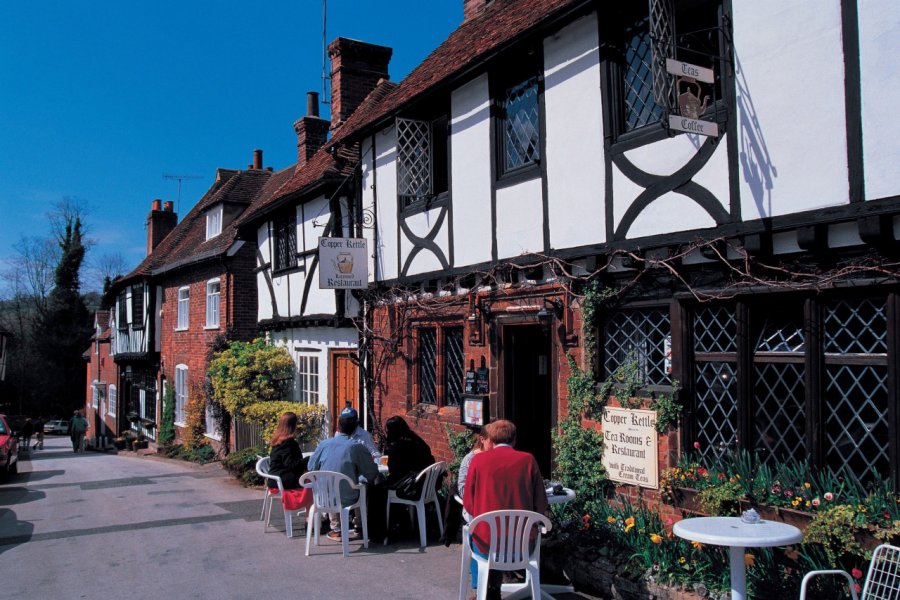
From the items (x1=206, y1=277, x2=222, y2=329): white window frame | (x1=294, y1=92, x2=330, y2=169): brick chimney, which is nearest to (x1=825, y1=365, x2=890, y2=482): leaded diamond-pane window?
(x1=294, y1=92, x2=330, y2=169): brick chimney

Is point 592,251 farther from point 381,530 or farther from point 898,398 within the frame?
point 381,530

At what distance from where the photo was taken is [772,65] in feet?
17.3

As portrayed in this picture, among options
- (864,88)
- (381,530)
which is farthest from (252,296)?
(864,88)

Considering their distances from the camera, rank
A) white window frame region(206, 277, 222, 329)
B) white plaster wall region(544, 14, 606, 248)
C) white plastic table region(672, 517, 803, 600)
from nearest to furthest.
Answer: white plastic table region(672, 517, 803, 600), white plaster wall region(544, 14, 606, 248), white window frame region(206, 277, 222, 329)

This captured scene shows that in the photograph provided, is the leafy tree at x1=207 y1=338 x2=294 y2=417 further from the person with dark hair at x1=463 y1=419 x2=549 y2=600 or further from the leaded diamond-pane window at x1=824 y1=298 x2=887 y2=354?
the leaded diamond-pane window at x1=824 y1=298 x2=887 y2=354

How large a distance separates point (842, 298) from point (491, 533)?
9.69 feet

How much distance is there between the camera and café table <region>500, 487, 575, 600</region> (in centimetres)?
557

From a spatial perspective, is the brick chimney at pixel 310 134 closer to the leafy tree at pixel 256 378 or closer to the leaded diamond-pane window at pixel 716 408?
the leafy tree at pixel 256 378

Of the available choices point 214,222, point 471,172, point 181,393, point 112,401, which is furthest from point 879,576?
point 112,401

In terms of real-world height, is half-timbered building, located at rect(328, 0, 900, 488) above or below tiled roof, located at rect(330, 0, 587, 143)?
below

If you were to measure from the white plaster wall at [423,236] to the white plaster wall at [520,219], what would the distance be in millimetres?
1200

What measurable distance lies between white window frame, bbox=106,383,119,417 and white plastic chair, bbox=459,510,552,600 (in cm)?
3122

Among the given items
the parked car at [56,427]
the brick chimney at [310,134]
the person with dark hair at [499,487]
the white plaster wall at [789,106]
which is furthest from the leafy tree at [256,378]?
the parked car at [56,427]

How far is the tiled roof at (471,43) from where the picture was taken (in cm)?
778
